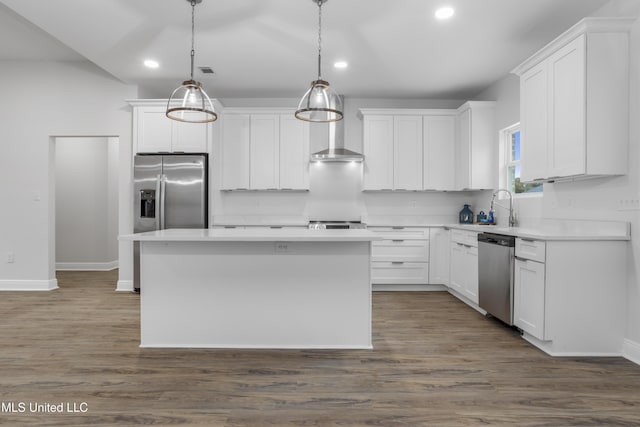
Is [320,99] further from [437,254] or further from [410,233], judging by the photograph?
[437,254]

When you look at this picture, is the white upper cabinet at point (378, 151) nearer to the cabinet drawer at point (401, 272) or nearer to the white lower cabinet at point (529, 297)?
the cabinet drawer at point (401, 272)

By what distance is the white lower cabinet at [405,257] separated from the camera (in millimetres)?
4879

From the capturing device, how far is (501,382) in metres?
2.32

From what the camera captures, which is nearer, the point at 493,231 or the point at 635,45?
the point at 635,45

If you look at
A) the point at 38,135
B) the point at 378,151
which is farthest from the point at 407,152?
the point at 38,135

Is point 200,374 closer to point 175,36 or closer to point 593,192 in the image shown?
point 175,36

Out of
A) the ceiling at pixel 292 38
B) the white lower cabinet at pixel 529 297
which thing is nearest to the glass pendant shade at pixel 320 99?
the ceiling at pixel 292 38

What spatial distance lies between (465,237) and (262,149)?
289 cm

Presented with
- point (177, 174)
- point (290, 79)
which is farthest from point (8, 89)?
point (290, 79)

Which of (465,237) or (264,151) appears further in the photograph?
(264,151)

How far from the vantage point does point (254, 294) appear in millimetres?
2854

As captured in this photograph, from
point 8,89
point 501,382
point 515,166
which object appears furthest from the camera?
point 8,89

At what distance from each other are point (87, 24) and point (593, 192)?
461 cm

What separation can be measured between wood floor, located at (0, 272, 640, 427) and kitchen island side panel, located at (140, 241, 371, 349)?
0.44 feet
